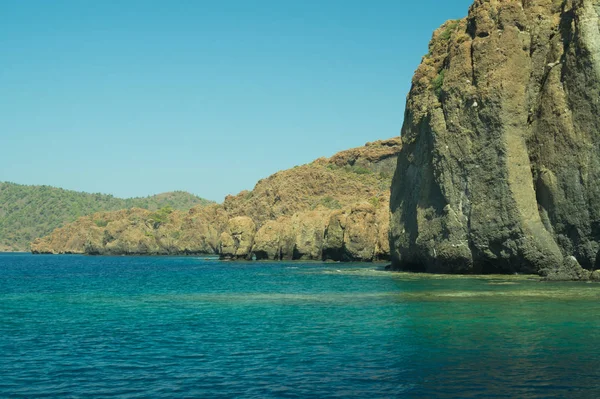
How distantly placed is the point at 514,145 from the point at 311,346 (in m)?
37.6

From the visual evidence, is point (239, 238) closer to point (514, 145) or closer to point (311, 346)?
point (514, 145)

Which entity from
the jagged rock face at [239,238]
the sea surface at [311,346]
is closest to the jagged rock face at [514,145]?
the sea surface at [311,346]

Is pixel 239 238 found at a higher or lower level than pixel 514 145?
lower

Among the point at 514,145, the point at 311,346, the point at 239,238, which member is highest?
the point at 514,145

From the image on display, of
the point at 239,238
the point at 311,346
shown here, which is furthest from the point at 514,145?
the point at 239,238

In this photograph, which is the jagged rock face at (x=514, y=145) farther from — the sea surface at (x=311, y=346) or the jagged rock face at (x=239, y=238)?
the jagged rock face at (x=239, y=238)

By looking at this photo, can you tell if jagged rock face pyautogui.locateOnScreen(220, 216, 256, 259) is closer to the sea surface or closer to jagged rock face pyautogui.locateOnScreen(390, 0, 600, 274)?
jagged rock face pyautogui.locateOnScreen(390, 0, 600, 274)

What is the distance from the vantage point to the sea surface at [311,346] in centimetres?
1706

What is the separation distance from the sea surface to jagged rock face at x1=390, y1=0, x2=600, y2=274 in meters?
12.6

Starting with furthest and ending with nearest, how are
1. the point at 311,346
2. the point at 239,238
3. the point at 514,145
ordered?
1. the point at 239,238
2. the point at 514,145
3. the point at 311,346

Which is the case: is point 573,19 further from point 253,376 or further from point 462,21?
point 253,376

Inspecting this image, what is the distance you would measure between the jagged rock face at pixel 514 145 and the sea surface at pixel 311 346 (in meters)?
12.6

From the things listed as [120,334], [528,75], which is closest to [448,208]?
[528,75]

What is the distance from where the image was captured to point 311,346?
23.0 m
